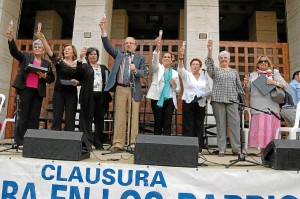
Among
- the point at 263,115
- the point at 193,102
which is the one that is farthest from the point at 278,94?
the point at 193,102

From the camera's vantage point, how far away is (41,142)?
9.59 ft

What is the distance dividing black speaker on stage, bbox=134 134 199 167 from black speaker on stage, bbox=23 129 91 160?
62 cm

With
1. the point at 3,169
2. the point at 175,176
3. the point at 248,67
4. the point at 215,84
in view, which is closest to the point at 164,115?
the point at 215,84

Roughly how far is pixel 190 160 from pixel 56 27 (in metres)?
9.11

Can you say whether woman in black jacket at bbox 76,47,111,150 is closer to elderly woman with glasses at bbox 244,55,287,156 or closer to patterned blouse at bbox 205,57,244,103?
patterned blouse at bbox 205,57,244,103

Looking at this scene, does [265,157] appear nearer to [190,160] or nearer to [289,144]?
[289,144]

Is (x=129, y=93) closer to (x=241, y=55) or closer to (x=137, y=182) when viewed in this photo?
(x=137, y=182)

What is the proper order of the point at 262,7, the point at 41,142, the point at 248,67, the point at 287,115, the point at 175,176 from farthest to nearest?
the point at 262,7
the point at 248,67
the point at 287,115
the point at 41,142
the point at 175,176

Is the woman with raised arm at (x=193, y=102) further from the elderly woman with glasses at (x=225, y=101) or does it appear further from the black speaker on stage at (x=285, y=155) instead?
the black speaker on stage at (x=285, y=155)

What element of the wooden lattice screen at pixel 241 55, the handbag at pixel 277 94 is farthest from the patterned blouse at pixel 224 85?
the wooden lattice screen at pixel 241 55

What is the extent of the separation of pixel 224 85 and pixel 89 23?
4174 mm

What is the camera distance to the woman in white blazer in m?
4.33

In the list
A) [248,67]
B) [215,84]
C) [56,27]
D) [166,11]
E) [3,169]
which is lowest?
[3,169]

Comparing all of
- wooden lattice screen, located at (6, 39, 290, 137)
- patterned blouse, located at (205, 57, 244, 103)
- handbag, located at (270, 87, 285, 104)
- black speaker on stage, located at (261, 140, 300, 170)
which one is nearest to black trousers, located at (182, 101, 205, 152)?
patterned blouse, located at (205, 57, 244, 103)
